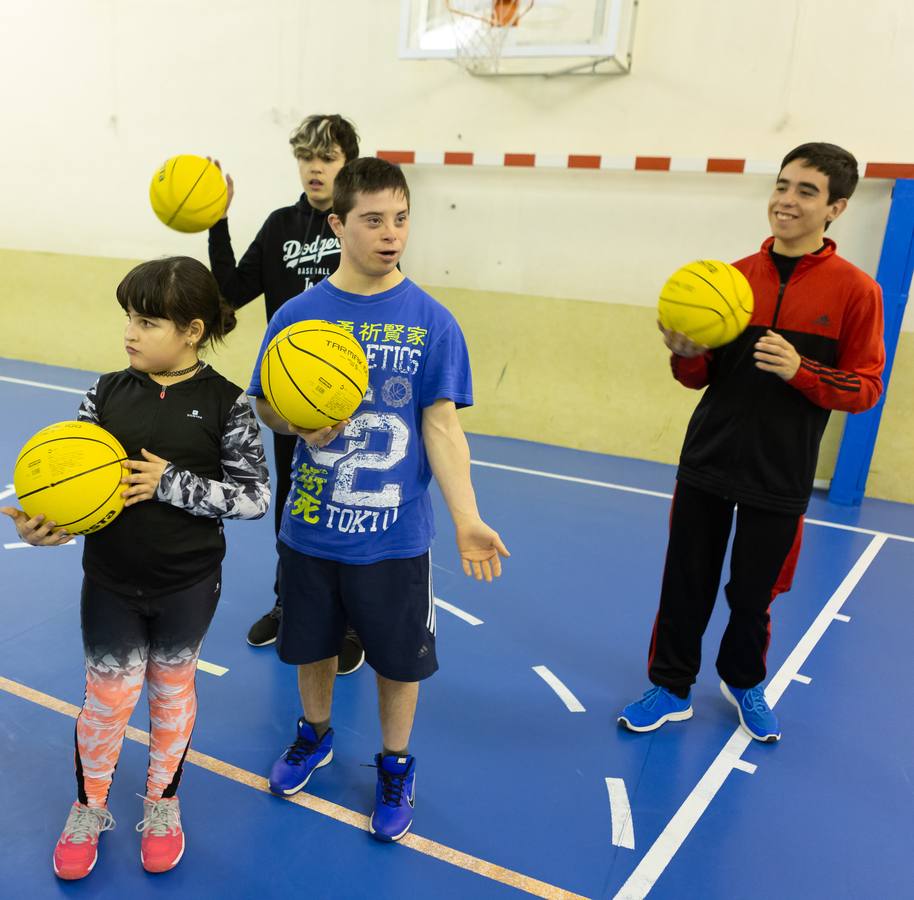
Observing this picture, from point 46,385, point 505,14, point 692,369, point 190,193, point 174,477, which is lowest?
point 46,385

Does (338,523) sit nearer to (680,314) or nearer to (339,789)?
(339,789)

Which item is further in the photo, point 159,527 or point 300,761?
point 300,761

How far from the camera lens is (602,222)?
247 inches

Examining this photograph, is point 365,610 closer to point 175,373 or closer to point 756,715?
point 175,373

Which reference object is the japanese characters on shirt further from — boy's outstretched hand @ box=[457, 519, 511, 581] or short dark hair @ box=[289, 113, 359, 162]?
short dark hair @ box=[289, 113, 359, 162]

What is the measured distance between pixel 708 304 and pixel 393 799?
5.57ft

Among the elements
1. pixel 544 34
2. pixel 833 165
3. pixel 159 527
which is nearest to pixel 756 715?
pixel 833 165

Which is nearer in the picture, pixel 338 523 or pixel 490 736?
pixel 338 523

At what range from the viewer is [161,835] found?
1984 millimetres

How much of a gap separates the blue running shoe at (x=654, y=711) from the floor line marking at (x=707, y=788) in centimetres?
19

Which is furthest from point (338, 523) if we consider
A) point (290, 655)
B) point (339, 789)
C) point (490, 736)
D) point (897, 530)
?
point (897, 530)

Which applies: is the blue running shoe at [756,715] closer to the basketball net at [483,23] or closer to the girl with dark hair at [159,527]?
the girl with dark hair at [159,527]

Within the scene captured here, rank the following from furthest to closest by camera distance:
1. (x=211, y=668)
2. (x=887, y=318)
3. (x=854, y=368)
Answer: (x=887, y=318) < (x=211, y=668) < (x=854, y=368)

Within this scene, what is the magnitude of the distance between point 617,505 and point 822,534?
1.27 meters
